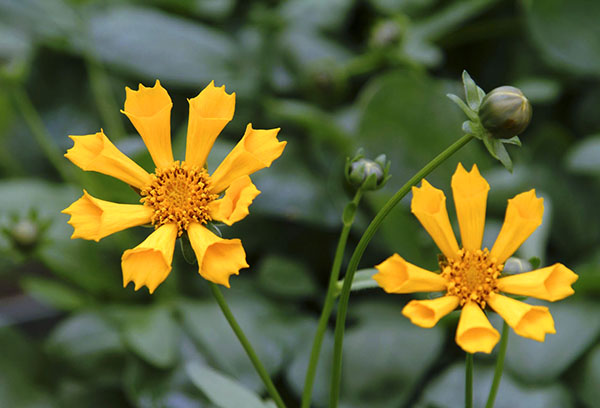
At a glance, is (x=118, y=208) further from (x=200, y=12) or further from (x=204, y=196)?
(x=200, y=12)

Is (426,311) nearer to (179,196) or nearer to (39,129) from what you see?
(179,196)

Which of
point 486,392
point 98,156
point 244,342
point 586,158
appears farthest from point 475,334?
point 586,158

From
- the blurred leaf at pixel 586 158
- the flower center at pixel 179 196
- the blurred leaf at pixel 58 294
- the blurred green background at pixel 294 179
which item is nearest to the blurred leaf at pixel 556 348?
the blurred green background at pixel 294 179

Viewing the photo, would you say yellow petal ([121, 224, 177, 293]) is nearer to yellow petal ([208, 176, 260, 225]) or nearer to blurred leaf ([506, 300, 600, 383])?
yellow petal ([208, 176, 260, 225])

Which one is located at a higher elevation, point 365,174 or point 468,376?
point 365,174

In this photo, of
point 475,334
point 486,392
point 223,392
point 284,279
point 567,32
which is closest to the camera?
point 475,334

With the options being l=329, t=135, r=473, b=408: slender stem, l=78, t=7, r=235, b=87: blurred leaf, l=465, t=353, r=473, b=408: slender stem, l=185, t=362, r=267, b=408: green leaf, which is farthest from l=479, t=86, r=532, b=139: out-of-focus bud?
l=78, t=7, r=235, b=87: blurred leaf
